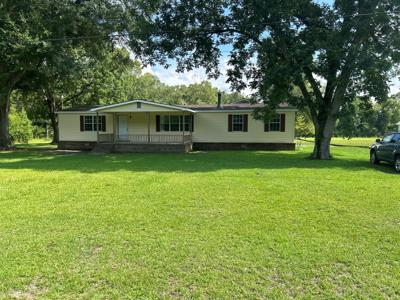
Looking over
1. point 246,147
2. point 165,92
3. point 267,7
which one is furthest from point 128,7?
point 165,92

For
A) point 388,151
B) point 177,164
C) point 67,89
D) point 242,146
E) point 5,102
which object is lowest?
point 177,164

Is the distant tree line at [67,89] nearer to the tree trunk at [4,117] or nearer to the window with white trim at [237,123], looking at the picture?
the tree trunk at [4,117]

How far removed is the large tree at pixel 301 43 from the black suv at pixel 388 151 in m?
2.62

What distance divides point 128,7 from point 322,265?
20815mm

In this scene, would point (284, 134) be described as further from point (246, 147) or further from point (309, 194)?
point (309, 194)

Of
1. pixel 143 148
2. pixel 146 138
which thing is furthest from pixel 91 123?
pixel 143 148

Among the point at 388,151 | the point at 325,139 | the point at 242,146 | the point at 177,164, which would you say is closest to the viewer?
the point at 388,151

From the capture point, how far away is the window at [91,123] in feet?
75.2

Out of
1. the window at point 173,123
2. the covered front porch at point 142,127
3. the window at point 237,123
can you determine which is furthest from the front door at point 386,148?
the window at point 173,123

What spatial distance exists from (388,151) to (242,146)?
10.3 metres

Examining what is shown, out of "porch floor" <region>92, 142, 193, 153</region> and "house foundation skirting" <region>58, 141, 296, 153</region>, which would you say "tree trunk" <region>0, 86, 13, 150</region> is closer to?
"house foundation skirting" <region>58, 141, 296, 153</region>

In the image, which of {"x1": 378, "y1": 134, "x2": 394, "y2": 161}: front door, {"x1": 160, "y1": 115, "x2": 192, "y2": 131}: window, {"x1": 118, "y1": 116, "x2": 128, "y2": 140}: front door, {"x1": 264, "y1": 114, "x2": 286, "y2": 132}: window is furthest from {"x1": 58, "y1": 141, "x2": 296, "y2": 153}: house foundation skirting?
{"x1": 378, "y1": 134, "x2": 394, "y2": 161}: front door

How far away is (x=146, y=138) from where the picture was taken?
73.0 ft

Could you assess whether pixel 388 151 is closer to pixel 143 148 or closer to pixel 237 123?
pixel 237 123
